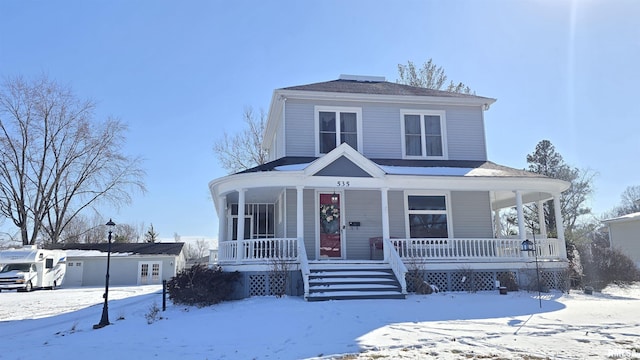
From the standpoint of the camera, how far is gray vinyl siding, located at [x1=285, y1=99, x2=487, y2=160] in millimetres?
14867

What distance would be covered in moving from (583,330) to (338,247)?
768cm

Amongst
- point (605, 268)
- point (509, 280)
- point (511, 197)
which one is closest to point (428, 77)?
point (511, 197)

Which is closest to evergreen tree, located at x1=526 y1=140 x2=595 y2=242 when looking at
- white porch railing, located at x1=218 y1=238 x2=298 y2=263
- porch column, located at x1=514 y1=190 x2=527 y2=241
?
porch column, located at x1=514 y1=190 x2=527 y2=241

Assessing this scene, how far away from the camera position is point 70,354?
660 cm

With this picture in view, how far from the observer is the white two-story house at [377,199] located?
11.9m

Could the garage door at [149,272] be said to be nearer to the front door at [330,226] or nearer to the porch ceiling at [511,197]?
the front door at [330,226]

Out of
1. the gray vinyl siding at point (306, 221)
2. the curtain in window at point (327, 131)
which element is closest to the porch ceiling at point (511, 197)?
the curtain in window at point (327, 131)

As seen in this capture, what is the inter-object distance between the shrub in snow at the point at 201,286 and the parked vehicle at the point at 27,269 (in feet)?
51.9

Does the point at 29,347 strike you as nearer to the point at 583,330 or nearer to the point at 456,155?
the point at 583,330

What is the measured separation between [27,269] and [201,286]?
56.8ft

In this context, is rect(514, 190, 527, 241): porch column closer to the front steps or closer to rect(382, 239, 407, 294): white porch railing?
rect(382, 239, 407, 294): white porch railing

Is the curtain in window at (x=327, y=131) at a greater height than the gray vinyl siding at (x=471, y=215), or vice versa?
the curtain in window at (x=327, y=131)

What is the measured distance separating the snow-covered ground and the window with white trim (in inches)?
136

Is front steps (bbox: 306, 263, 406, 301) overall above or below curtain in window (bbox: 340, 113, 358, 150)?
below
